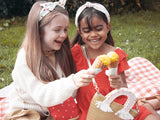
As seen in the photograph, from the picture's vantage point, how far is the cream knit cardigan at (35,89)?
4.91 ft

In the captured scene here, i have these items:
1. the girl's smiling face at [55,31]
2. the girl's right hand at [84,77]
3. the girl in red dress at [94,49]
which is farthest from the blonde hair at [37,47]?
the girl's right hand at [84,77]

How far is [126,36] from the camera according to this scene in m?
4.43

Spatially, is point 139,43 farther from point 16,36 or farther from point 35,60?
point 35,60

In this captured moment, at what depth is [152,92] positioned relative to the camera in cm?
252

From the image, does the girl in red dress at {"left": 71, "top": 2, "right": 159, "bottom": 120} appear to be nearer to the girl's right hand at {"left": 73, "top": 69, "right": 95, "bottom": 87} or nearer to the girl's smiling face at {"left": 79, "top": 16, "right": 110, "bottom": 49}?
the girl's smiling face at {"left": 79, "top": 16, "right": 110, "bottom": 49}

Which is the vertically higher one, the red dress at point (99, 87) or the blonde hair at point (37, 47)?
the blonde hair at point (37, 47)


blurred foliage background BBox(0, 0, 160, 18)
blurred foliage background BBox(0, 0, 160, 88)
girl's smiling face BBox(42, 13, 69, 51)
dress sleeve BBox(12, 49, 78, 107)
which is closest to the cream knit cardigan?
dress sleeve BBox(12, 49, 78, 107)

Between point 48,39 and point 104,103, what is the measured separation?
2.22ft

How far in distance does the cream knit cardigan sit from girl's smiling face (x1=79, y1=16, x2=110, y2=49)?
1.62 ft

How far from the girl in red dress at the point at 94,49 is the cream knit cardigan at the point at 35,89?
1.21 feet

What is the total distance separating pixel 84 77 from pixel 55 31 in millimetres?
543

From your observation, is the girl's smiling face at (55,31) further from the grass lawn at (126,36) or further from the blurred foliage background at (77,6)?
the blurred foliage background at (77,6)

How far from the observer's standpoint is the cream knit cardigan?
1497mm

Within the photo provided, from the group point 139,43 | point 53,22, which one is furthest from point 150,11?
point 53,22
